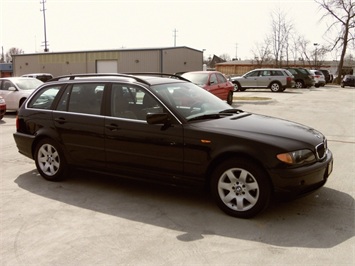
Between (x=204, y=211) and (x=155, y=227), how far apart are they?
2.31ft

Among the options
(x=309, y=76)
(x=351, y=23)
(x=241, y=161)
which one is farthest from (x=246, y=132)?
(x=351, y=23)

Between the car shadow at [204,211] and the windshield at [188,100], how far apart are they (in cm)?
100

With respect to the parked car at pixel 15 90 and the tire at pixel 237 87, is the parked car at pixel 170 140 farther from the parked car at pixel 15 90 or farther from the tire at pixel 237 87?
the tire at pixel 237 87

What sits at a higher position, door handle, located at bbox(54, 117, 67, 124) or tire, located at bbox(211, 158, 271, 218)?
door handle, located at bbox(54, 117, 67, 124)

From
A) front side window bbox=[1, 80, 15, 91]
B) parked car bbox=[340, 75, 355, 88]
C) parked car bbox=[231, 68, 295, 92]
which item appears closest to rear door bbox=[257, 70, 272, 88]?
parked car bbox=[231, 68, 295, 92]

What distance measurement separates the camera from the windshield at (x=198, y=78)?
45.1ft

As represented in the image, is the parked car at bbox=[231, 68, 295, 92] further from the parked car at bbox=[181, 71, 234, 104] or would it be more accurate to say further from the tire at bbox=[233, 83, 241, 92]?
the parked car at bbox=[181, 71, 234, 104]

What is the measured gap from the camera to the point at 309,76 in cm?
3145

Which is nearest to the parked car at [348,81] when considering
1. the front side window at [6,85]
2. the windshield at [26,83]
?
the windshield at [26,83]

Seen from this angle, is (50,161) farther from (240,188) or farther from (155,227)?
(240,188)

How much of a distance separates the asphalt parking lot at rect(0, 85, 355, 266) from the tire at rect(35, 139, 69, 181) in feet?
0.41

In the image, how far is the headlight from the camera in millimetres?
3939

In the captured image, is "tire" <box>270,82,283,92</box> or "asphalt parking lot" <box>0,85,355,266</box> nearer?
"asphalt parking lot" <box>0,85,355,266</box>

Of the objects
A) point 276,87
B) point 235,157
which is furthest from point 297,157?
point 276,87
